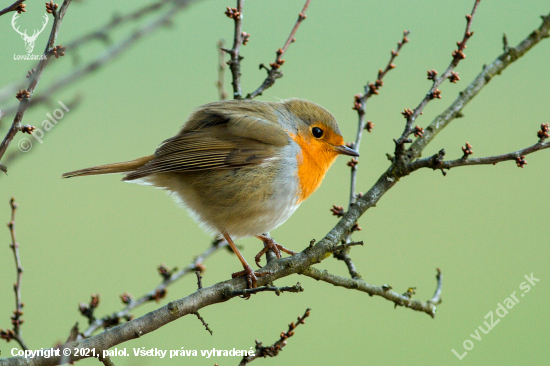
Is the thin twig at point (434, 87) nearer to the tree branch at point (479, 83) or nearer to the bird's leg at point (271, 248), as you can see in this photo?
the tree branch at point (479, 83)

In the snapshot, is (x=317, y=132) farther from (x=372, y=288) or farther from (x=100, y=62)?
(x=100, y=62)

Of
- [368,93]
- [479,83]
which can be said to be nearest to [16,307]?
[368,93]

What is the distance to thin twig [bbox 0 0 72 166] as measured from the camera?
170cm

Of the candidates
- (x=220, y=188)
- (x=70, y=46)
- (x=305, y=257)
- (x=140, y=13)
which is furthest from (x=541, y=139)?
(x=70, y=46)

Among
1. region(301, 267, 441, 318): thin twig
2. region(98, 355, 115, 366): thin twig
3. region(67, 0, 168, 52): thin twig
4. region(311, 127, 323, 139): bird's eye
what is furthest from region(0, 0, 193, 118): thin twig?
region(311, 127, 323, 139): bird's eye

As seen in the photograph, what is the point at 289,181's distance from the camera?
3160 millimetres

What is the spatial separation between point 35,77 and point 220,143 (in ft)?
5.50

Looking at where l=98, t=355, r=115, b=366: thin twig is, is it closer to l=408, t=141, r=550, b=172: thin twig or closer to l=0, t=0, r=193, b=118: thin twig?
l=0, t=0, r=193, b=118: thin twig

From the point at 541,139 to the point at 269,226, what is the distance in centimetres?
160

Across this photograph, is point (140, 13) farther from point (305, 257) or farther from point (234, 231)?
point (234, 231)

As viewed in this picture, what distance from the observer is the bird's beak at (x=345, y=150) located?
3.37 meters

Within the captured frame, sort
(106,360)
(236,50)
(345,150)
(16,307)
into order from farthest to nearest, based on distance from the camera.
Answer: (236,50)
(345,150)
(16,307)
(106,360)

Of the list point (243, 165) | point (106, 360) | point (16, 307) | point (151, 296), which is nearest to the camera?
point (106, 360)

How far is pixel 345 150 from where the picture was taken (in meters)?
3.41
